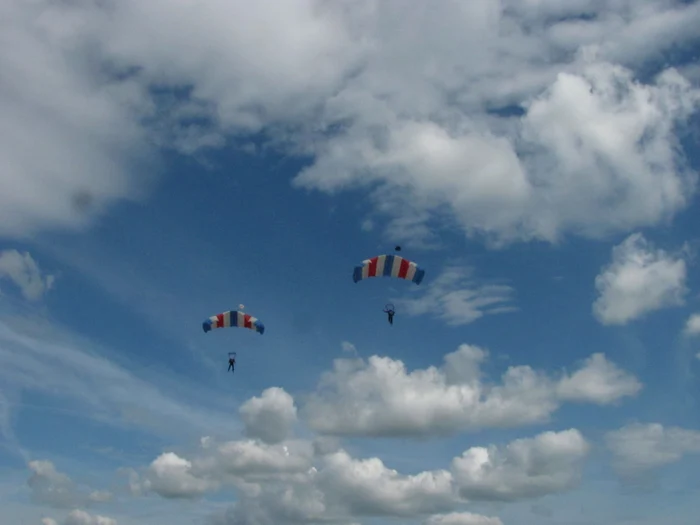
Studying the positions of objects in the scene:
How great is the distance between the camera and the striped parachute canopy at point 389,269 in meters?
78.2

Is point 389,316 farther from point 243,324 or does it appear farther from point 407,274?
point 243,324

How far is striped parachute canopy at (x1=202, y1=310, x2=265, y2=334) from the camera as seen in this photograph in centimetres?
8981

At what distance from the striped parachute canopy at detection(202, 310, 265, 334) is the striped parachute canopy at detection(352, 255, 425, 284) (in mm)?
17443

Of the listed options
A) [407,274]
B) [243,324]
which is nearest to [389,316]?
[407,274]

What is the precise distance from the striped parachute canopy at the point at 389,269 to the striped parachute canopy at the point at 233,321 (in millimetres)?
17443

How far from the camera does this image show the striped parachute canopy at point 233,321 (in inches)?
3536

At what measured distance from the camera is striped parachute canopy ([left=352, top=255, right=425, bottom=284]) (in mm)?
78188

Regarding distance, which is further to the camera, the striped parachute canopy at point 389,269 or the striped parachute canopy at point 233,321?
the striped parachute canopy at point 233,321

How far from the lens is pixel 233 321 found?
90.3 metres

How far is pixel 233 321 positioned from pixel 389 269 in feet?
70.1

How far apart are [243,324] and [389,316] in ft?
57.0

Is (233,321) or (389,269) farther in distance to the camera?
(233,321)

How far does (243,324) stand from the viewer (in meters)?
90.1

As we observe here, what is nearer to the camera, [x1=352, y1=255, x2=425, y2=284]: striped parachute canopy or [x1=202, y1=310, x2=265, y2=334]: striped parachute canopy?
[x1=352, y1=255, x2=425, y2=284]: striped parachute canopy
